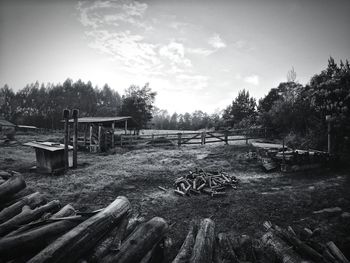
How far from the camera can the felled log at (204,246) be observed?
2215mm

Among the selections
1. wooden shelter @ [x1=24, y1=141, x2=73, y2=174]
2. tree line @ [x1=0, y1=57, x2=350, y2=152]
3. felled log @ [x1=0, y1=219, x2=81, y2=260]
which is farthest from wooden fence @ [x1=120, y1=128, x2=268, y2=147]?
felled log @ [x1=0, y1=219, x2=81, y2=260]

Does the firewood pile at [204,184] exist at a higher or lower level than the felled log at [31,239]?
lower

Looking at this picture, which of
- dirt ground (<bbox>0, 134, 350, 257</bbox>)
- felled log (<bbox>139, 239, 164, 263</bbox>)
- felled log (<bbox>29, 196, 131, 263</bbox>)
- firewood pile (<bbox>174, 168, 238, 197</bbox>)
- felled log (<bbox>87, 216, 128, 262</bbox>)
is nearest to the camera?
felled log (<bbox>29, 196, 131, 263</bbox>)

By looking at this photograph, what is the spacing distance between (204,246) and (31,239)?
2.23m

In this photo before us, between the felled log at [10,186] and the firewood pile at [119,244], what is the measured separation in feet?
2.41

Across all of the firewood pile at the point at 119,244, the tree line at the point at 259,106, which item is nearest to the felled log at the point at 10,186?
the firewood pile at the point at 119,244

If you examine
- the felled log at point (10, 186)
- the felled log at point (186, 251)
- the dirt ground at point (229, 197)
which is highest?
the felled log at point (10, 186)

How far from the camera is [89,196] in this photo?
5391 millimetres

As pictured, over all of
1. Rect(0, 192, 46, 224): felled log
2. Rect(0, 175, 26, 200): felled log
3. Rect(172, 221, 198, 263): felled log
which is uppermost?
Rect(0, 175, 26, 200): felled log

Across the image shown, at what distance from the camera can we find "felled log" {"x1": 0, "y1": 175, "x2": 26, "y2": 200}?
3.63 meters

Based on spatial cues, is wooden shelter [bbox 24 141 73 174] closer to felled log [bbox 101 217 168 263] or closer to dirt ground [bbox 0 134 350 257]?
dirt ground [bbox 0 134 350 257]

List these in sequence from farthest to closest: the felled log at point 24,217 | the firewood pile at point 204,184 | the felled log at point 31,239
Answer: the firewood pile at point 204,184, the felled log at point 24,217, the felled log at point 31,239

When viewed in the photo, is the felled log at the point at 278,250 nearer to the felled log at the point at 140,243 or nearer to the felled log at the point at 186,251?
the felled log at the point at 186,251

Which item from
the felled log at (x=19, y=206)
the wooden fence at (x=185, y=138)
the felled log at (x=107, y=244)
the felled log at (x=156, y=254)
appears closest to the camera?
the felled log at (x=107, y=244)
